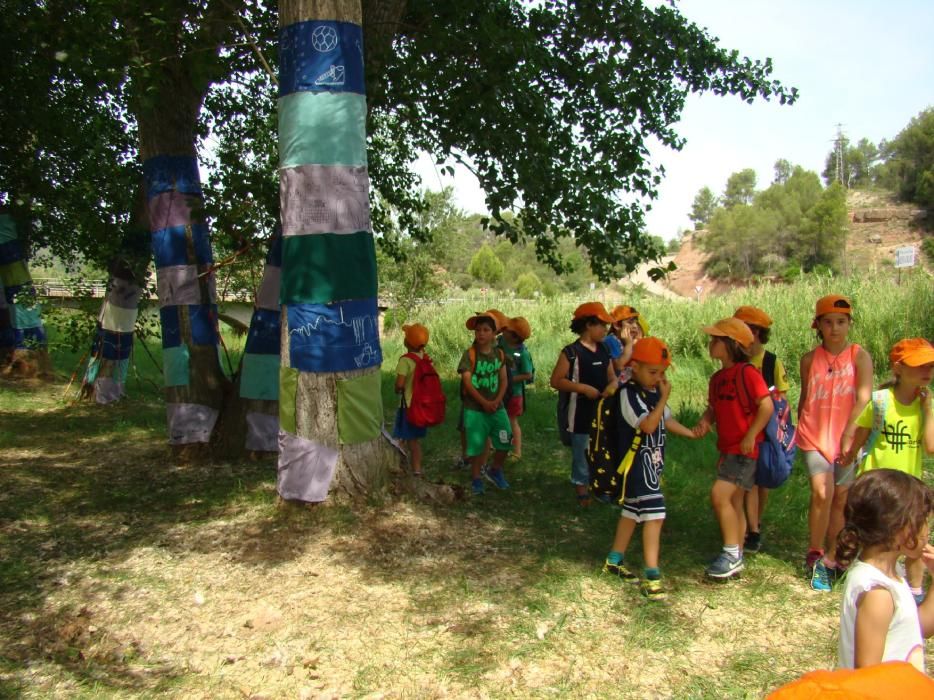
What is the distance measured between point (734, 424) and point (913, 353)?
3.49 feet

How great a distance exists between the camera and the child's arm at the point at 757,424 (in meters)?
4.64

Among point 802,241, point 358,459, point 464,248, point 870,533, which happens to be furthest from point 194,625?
point 802,241

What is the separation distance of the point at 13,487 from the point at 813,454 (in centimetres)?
624

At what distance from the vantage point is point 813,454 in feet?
15.9

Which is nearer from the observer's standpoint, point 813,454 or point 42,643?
point 42,643

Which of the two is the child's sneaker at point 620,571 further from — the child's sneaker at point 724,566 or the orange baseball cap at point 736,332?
the orange baseball cap at point 736,332

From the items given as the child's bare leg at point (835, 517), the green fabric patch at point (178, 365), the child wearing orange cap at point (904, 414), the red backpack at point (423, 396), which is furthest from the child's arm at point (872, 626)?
the green fabric patch at point (178, 365)

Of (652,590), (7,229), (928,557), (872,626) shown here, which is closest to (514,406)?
(652,590)

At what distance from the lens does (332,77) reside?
5.55m

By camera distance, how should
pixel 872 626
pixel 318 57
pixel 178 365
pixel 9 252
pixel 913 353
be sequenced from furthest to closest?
pixel 9 252, pixel 178 365, pixel 318 57, pixel 913 353, pixel 872 626

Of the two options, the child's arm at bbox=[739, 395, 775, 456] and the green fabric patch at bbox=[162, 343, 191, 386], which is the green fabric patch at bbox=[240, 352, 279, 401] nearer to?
the green fabric patch at bbox=[162, 343, 191, 386]

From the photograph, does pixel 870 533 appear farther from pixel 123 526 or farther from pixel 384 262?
pixel 384 262

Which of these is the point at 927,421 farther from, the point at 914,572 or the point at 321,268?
the point at 321,268

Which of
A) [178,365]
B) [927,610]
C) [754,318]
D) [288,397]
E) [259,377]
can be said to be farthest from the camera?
[178,365]
